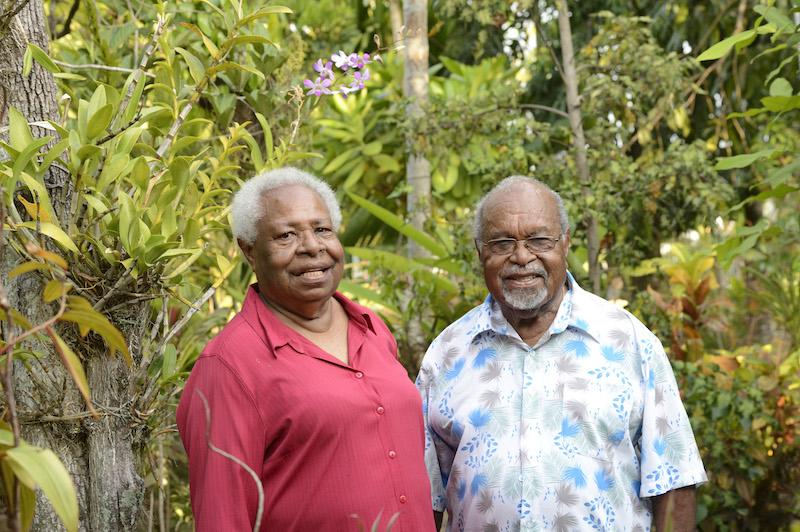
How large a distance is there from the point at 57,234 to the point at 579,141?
2.72 meters

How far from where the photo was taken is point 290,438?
1686 mm

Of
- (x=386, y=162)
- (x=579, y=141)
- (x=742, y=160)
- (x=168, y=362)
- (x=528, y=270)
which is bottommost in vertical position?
(x=168, y=362)

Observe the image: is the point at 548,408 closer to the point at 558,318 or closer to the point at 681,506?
the point at 558,318

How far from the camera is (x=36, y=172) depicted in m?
1.71

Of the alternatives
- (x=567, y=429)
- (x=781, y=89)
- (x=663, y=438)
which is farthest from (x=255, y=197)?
(x=781, y=89)

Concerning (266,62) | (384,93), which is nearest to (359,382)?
(266,62)

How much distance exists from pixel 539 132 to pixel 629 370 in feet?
6.15

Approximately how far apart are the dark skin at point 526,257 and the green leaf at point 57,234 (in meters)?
1.10

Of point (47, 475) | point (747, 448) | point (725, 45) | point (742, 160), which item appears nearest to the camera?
point (47, 475)

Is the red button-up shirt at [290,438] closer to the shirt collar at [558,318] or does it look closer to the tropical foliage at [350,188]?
the tropical foliage at [350,188]

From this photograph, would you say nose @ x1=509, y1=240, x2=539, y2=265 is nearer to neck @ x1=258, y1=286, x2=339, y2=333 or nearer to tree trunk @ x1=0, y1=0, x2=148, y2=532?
neck @ x1=258, y1=286, x2=339, y2=333

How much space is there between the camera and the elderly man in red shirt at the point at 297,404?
1637mm

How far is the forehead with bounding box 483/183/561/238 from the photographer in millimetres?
2174

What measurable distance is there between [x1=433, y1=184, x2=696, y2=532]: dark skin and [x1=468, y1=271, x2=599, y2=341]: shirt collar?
42 millimetres
